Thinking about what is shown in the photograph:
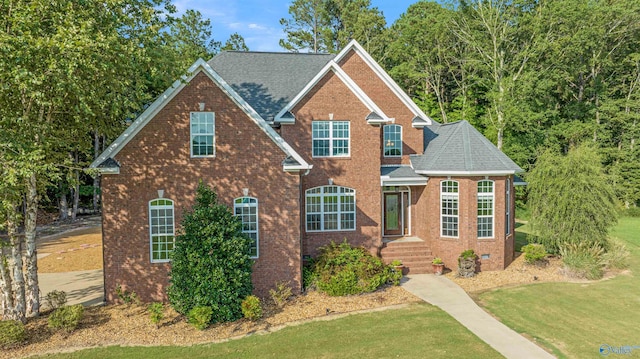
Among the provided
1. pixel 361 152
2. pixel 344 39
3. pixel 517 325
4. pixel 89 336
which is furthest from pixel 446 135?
pixel 344 39

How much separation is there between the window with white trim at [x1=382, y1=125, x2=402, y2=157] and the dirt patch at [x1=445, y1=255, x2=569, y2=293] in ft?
20.9

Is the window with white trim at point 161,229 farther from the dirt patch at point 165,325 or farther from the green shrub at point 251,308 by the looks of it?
the green shrub at point 251,308

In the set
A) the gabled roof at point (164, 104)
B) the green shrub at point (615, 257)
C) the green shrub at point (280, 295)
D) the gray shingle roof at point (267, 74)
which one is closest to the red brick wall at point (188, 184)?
the gabled roof at point (164, 104)

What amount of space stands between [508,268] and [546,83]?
22863 mm

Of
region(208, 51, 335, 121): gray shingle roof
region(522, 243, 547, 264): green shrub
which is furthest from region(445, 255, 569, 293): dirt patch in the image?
region(208, 51, 335, 121): gray shingle roof

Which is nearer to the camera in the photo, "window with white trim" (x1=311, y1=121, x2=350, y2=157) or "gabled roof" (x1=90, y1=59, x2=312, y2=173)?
"gabled roof" (x1=90, y1=59, x2=312, y2=173)

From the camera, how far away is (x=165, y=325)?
11.6 meters

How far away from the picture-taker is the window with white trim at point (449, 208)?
56.5ft

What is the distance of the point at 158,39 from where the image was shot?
36.9 ft

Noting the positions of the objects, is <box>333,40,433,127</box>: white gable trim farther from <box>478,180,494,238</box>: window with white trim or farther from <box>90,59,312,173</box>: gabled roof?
<box>90,59,312,173</box>: gabled roof

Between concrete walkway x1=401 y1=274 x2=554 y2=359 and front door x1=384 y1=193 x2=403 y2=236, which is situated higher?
front door x1=384 y1=193 x2=403 y2=236

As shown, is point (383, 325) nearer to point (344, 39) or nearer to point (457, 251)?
point (457, 251)

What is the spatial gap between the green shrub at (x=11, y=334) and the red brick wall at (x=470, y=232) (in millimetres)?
15454

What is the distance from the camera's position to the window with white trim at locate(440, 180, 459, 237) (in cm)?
1722
